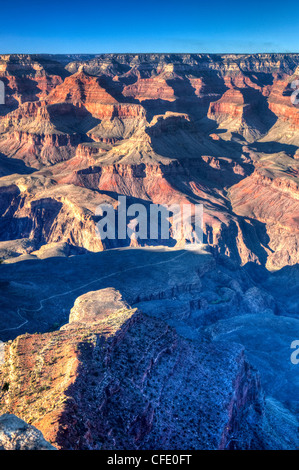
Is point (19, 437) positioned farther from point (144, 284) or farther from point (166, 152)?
point (166, 152)

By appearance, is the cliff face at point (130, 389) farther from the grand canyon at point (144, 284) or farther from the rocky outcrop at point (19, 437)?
the rocky outcrop at point (19, 437)

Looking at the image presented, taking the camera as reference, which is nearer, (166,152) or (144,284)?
(144,284)

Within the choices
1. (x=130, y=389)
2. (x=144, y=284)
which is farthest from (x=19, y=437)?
(x=144, y=284)

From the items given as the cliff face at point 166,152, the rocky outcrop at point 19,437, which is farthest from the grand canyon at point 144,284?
the cliff face at point 166,152

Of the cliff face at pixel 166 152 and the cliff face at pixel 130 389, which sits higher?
the cliff face at pixel 166 152

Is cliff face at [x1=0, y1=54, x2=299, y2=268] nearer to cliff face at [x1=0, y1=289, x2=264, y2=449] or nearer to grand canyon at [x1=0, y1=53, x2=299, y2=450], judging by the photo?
grand canyon at [x1=0, y1=53, x2=299, y2=450]

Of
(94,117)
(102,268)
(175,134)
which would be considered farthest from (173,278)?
(94,117)

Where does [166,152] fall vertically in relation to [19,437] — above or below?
above
